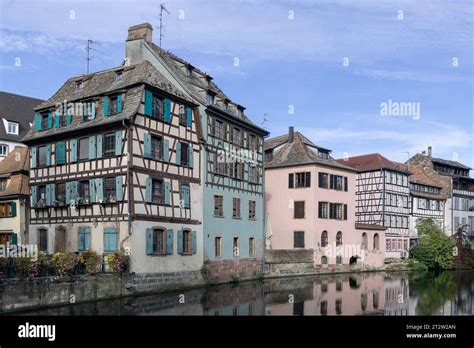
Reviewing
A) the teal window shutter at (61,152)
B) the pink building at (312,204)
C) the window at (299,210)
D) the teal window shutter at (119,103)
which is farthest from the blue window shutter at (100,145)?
the window at (299,210)

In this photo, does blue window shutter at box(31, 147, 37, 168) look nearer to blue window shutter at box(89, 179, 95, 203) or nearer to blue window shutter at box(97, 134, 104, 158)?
blue window shutter at box(89, 179, 95, 203)

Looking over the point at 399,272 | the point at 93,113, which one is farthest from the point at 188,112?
the point at 399,272

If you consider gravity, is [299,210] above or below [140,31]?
below

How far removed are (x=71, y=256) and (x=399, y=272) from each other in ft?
108

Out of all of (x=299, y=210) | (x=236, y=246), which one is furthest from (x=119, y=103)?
(x=299, y=210)

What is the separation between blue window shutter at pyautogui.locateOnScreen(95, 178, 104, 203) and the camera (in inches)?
1029

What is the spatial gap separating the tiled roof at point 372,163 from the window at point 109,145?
31219 millimetres

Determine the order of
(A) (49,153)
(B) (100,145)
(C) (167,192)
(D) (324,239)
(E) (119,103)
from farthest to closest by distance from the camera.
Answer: (D) (324,239) < (A) (49,153) < (C) (167,192) < (B) (100,145) < (E) (119,103)

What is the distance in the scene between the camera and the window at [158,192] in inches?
1051

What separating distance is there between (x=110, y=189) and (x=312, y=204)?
20554mm

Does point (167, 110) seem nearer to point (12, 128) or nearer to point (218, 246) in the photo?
point (218, 246)

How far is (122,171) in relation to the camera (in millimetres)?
25344

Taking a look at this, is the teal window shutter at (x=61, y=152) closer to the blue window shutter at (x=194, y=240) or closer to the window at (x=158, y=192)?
the window at (x=158, y=192)

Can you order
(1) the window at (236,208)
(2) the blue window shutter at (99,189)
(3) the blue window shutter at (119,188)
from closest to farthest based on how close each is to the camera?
(3) the blue window shutter at (119,188) < (2) the blue window shutter at (99,189) < (1) the window at (236,208)
